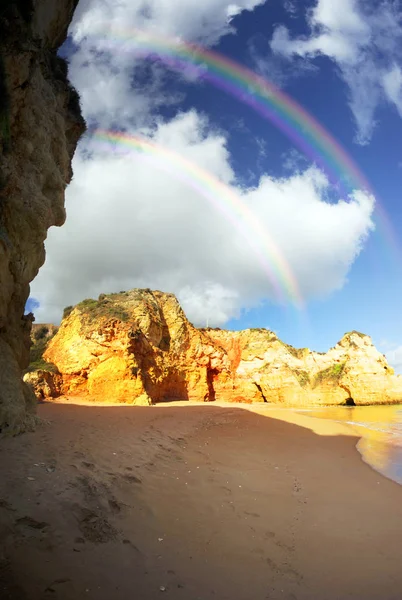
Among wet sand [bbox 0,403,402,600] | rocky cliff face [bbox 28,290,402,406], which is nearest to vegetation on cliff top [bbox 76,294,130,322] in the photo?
rocky cliff face [bbox 28,290,402,406]

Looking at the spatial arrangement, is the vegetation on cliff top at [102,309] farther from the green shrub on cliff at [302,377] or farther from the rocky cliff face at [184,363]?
the green shrub on cliff at [302,377]

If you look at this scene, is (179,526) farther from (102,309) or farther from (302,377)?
(302,377)

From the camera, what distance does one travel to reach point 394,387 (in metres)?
47.1

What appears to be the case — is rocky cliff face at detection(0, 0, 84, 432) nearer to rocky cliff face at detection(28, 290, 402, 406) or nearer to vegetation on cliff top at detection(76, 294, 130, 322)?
rocky cliff face at detection(28, 290, 402, 406)

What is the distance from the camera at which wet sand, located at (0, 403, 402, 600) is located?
3506 mm

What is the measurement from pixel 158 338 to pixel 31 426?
24224mm

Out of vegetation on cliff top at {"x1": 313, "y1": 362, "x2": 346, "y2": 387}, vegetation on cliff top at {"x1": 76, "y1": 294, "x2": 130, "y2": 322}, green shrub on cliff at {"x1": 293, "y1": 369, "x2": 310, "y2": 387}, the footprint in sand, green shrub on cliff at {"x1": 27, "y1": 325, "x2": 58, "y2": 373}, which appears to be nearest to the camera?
the footprint in sand

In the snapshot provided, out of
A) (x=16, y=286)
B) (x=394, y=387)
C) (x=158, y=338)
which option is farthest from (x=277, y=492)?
(x=394, y=387)

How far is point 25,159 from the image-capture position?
8.80 metres

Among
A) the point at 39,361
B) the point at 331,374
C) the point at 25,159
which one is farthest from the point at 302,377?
the point at 25,159

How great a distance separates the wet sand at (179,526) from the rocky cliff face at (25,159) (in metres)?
2.38

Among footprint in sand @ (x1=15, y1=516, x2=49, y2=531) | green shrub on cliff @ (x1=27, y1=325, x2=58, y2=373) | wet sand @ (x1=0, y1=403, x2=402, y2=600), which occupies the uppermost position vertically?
green shrub on cliff @ (x1=27, y1=325, x2=58, y2=373)

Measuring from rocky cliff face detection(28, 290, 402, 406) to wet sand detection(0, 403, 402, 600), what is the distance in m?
14.6

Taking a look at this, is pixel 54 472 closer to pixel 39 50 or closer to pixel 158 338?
pixel 39 50
